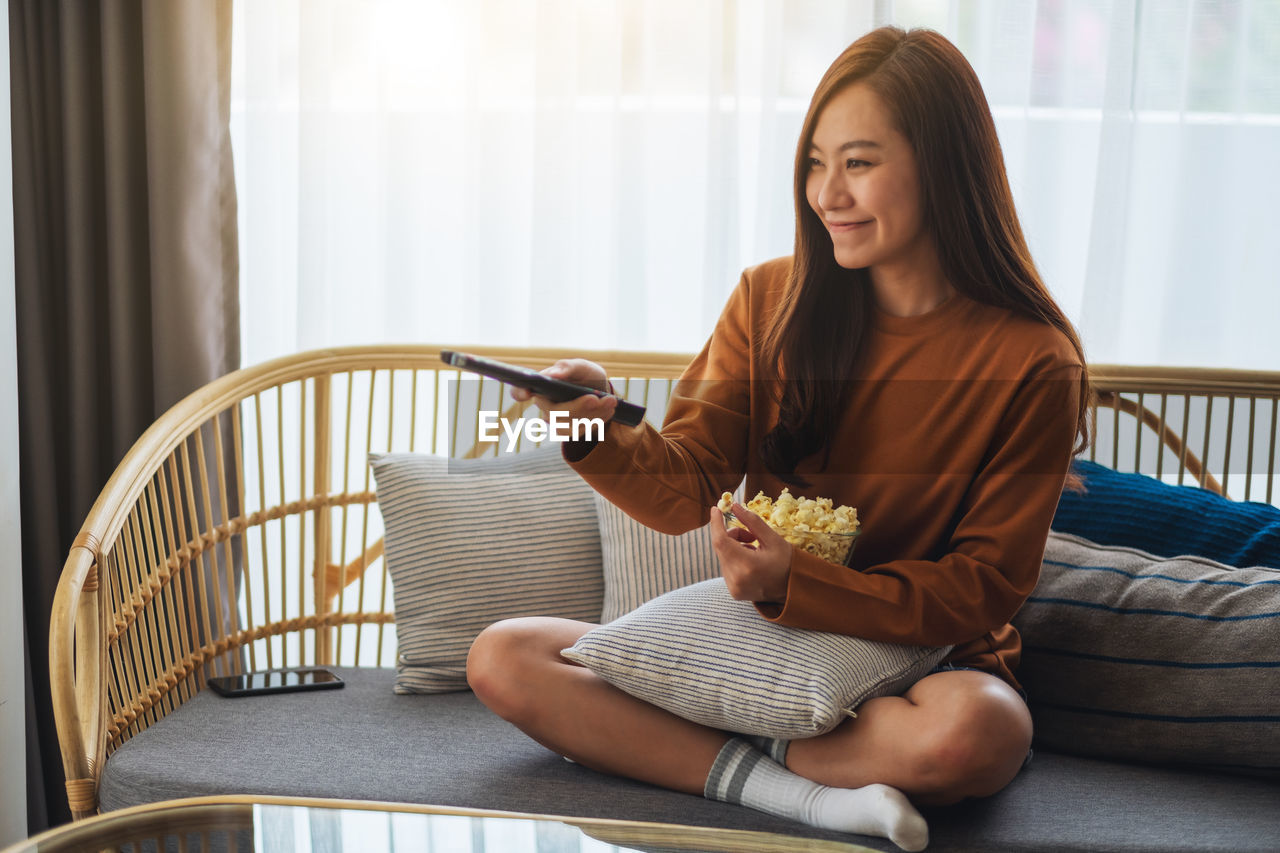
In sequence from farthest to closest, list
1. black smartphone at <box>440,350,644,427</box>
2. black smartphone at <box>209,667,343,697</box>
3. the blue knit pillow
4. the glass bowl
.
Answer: black smartphone at <box>209,667,343,697</box>
the blue knit pillow
the glass bowl
black smartphone at <box>440,350,644,427</box>

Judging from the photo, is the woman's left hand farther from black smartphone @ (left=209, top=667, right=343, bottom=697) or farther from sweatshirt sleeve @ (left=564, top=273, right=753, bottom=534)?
black smartphone @ (left=209, top=667, right=343, bottom=697)

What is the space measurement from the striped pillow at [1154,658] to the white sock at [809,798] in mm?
359

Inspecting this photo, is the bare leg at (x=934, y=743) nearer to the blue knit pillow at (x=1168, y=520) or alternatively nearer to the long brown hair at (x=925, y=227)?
the long brown hair at (x=925, y=227)

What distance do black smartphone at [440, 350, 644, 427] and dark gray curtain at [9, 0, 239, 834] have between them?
0.96 metres

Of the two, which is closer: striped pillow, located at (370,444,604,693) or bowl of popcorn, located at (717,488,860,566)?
bowl of popcorn, located at (717,488,860,566)

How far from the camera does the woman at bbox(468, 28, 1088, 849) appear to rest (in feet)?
3.68

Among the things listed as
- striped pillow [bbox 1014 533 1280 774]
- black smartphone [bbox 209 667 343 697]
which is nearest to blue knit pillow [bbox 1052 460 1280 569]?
striped pillow [bbox 1014 533 1280 774]

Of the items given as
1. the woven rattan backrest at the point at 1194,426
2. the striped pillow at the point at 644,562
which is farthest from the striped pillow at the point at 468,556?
the woven rattan backrest at the point at 1194,426

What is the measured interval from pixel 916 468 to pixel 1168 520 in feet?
1.38

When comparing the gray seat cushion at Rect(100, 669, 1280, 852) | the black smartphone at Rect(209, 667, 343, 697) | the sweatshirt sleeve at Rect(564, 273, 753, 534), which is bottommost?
the black smartphone at Rect(209, 667, 343, 697)

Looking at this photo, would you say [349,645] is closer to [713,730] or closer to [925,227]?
[713,730]

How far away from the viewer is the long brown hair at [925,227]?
1.21 meters

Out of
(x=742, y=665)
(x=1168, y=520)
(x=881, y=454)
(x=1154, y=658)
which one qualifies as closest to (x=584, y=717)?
(x=742, y=665)

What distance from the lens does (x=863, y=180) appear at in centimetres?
122
